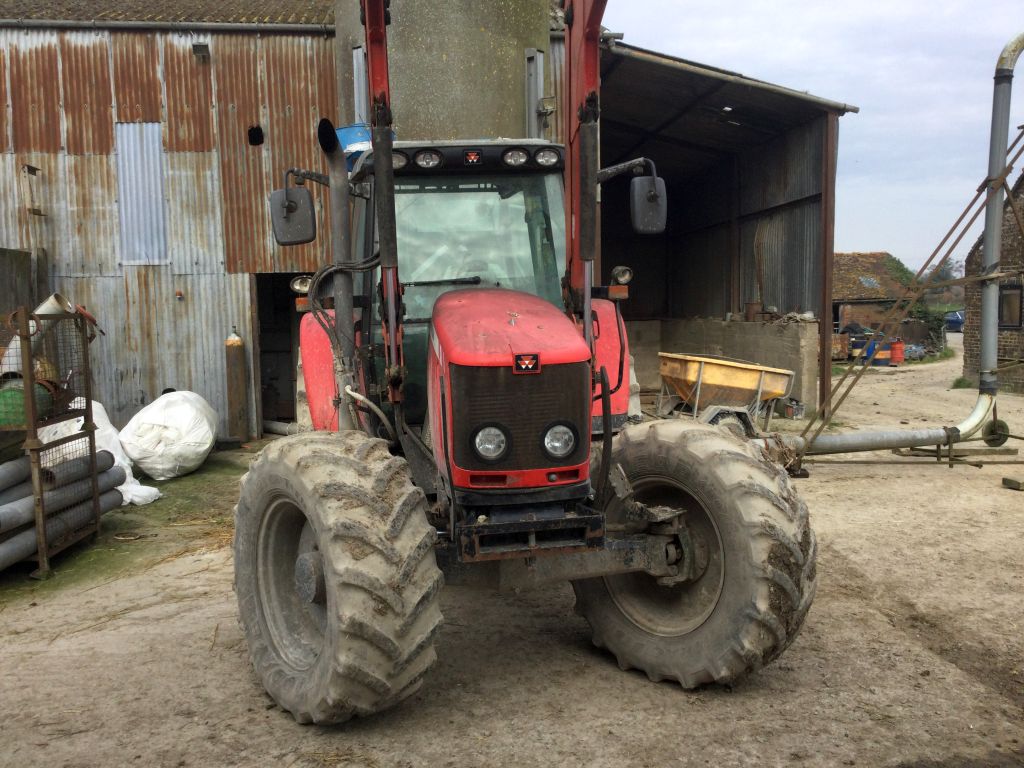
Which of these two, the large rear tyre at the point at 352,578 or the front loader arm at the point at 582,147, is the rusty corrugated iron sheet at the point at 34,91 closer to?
the front loader arm at the point at 582,147

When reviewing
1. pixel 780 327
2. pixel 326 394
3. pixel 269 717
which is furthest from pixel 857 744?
pixel 780 327

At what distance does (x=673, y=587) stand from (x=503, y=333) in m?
1.42

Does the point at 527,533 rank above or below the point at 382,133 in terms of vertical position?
below

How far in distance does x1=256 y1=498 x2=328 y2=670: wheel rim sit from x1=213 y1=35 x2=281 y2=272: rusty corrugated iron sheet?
27.2 feet

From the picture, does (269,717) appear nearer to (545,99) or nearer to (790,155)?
(545,99)

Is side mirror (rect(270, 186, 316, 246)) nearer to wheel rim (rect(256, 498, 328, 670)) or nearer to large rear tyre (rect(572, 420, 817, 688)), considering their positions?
wheel rim (rect(256, 498, 328, 670))

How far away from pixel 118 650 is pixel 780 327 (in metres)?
11.9

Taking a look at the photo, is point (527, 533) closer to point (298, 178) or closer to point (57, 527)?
point (298, 178)

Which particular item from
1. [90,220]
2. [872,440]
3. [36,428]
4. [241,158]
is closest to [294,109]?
[241,158]

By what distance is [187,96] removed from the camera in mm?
11406

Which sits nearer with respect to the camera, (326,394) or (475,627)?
(475,627)

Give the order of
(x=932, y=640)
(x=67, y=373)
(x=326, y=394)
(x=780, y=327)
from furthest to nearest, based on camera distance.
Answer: (x=780, y=327) < (x=67, y=373) < (x=326, y=394) < (x=932, y=640)

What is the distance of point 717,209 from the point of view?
60.7 ft

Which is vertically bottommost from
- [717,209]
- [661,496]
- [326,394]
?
[661,496]
